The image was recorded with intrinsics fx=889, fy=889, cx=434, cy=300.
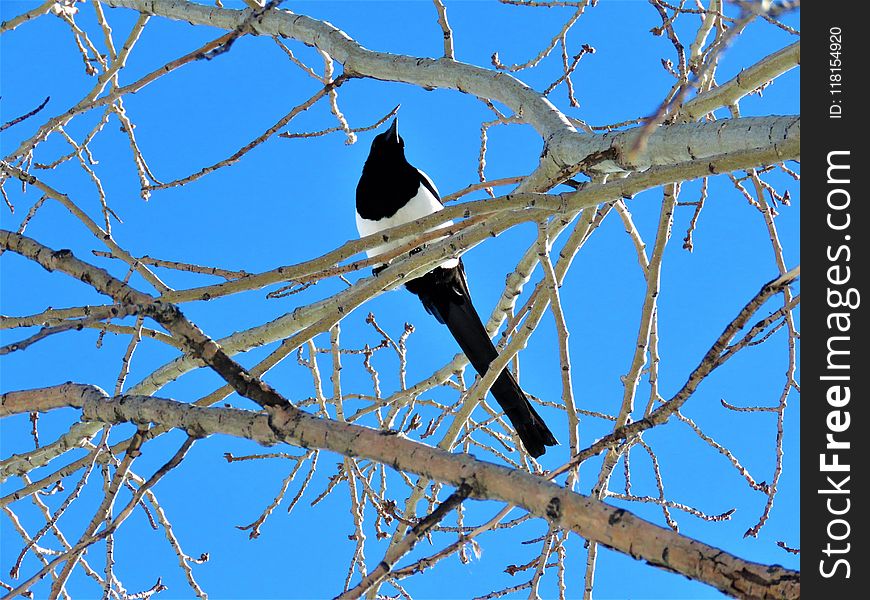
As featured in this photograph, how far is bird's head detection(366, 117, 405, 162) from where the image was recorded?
3578mm

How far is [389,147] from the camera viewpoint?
361 cm

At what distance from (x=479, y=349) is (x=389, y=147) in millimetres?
1183

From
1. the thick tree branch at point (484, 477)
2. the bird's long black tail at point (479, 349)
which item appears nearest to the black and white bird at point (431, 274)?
the bird's long black tail at point (479, 349)

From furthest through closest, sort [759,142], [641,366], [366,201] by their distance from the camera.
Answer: [366,201]
[641,366]
[759,142]

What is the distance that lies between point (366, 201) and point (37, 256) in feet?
6.77

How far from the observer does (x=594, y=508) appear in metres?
0.96

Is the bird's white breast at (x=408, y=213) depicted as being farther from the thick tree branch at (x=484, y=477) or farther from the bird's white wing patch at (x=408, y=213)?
the thick tree branch at (x=484, y=477)

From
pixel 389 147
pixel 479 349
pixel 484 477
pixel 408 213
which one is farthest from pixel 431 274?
pixel 484 477

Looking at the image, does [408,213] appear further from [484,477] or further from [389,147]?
[484,477]

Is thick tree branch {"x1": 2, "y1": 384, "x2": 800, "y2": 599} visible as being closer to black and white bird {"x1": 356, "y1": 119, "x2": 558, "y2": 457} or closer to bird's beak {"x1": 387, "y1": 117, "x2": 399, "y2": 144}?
black and white bird {"x1": 356, "y1": 119, "x2": 558, "y2": 457}

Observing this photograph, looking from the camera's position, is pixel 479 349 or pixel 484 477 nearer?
pixel 484 477

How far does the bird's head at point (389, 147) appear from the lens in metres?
3.58
